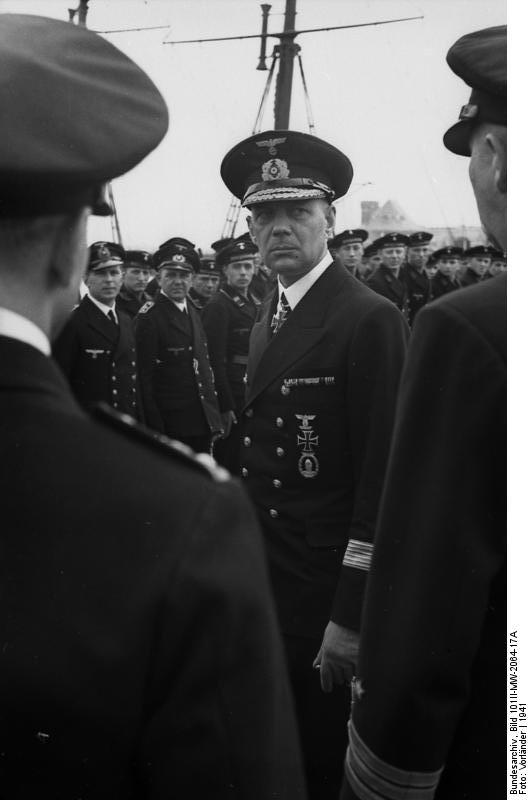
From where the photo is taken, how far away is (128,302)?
358 inches

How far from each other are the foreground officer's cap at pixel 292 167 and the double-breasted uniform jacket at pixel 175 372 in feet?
13.4

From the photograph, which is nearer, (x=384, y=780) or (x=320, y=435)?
(x=384, y=780)

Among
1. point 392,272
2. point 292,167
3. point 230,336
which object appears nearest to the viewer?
point 292,167

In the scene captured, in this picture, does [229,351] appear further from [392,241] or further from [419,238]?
[419,238]

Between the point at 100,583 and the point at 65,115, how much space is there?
0.54 metres

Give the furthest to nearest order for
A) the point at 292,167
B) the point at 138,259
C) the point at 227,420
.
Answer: the point at 138,259 < the point at 227,420 < the point at 292,167

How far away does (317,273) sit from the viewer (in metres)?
2.63

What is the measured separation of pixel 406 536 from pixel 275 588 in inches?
49.1

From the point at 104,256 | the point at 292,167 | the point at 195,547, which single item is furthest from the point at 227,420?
the point at 195,547

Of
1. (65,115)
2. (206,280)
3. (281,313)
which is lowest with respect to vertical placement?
(206,280)

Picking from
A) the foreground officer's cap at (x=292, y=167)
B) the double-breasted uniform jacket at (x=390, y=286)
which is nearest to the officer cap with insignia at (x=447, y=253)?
the double-breasted uniform jacket at (x=390, y=286)
